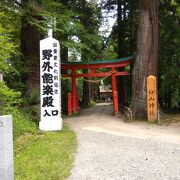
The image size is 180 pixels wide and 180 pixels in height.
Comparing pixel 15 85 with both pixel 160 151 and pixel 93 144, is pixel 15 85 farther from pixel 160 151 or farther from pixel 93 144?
pixel 160 151

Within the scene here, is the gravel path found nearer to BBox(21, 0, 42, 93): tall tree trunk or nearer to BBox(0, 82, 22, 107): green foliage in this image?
BBox(0, 82, 22, 107): green foliage

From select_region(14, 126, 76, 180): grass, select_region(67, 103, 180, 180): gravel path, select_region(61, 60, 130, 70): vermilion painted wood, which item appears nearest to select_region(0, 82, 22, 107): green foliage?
select_region(14, 126, 76, 180): grass

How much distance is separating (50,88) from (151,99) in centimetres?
562

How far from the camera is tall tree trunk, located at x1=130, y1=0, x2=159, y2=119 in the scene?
16328mm

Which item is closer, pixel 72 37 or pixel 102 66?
pixel 72 37

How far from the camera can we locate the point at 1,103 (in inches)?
394

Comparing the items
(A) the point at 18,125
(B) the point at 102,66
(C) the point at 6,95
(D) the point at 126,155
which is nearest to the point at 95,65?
(B) the point at 102,66

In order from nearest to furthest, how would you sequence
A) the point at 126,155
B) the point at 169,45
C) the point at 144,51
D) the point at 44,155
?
the point at 44,155 → the point at 126,155 → the point at 144,51 → the point at 169,45

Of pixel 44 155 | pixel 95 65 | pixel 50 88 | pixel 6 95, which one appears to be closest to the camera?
pixel 44 155

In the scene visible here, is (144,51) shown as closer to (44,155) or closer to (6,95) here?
(6,95)

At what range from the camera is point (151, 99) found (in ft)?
51.8

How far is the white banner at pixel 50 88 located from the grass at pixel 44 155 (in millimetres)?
791

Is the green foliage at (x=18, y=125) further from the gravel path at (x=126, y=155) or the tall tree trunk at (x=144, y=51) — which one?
the tall tree trunk at (x=144, y=51)

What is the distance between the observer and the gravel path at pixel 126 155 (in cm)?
644
